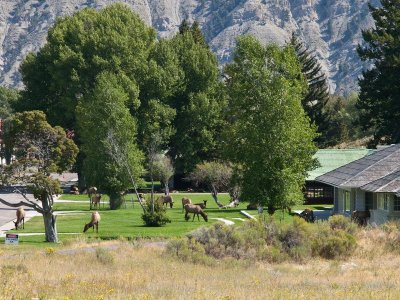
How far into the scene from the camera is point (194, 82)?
8481 cm

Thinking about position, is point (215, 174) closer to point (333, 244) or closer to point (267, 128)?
point (267, 128)

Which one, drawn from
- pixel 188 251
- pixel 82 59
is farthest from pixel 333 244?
pixel 82 59

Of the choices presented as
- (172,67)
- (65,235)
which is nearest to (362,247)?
(65,235)

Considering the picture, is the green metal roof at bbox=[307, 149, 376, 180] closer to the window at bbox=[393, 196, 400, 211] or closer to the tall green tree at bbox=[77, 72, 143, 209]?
the tall green tree at bbox=[77, 72, 143, 209]

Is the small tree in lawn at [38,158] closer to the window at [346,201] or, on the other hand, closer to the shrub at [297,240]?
the shrub at [297,240]

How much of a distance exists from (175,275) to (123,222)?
998 inches

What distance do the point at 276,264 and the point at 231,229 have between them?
2956 millimetres

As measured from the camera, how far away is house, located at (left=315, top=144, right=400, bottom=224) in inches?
1668

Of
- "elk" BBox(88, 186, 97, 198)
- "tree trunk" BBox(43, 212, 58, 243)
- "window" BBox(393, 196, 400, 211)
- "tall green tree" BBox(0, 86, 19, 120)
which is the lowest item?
"tree trunk" BBox(43, 212, 58, 243)

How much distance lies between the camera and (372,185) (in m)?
43.7

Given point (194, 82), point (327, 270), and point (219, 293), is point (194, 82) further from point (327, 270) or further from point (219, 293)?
point (219, 293)

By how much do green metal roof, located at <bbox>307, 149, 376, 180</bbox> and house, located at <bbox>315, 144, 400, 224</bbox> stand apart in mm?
9838

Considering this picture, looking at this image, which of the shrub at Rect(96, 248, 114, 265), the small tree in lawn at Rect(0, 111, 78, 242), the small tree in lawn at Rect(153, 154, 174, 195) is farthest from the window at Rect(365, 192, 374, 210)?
the small tree in lawn at Rect(153, 154, 174, 195)

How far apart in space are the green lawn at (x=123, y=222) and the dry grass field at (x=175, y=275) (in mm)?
6305
